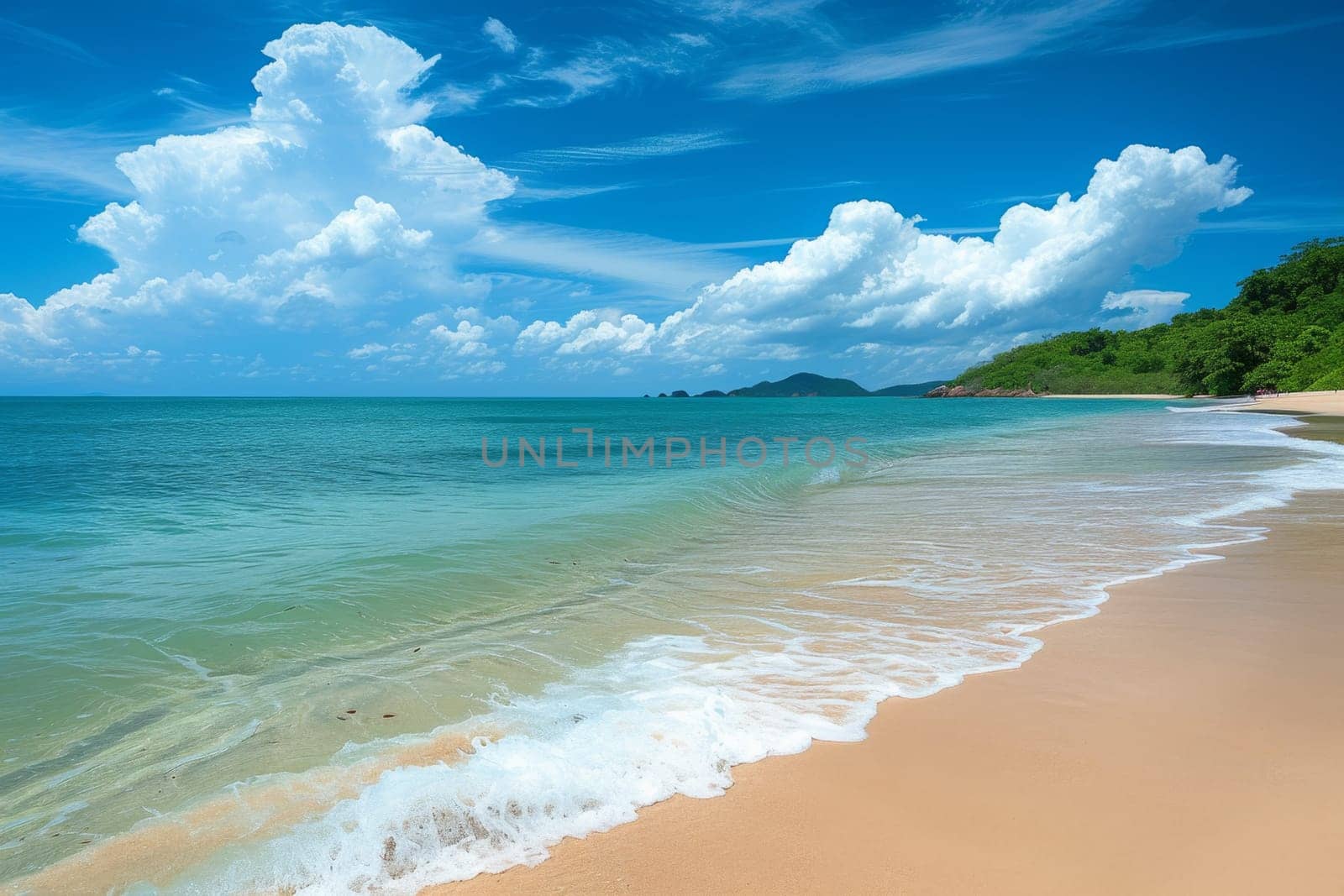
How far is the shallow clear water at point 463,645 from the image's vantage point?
135 inches

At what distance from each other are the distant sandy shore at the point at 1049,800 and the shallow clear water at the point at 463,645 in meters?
0.31

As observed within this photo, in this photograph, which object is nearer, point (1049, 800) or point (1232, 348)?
point (1049, 800)

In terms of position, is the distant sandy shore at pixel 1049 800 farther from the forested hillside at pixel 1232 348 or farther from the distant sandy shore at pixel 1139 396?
the distant sandy shore at pixel 1139 396

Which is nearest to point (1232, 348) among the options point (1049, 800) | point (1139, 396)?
point (1139, 396)

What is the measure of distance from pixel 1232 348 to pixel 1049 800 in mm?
86496

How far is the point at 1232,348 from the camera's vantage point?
70.8 m

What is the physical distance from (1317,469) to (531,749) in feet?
64.9

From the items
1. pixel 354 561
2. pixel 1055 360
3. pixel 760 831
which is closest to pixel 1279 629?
pixel 760 831

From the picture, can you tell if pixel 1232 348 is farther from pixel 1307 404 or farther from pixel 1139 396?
pixel 1139 396

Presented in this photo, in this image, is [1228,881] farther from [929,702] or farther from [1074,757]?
[929,702]

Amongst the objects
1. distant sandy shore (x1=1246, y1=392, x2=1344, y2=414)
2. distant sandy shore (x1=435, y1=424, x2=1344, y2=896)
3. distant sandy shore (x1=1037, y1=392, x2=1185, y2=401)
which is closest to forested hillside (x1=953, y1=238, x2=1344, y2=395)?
distant sandy shore (x1=1037, y1=392, x2=1185, y2=401)

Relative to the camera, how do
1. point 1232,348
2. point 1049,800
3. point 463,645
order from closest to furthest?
point 1049,800, point 463,645, point 1232,348

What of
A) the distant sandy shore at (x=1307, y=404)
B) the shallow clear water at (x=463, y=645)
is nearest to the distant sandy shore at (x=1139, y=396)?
the distant sandy shore at (x=1307, y=404)

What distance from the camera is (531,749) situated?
13.3 feet
